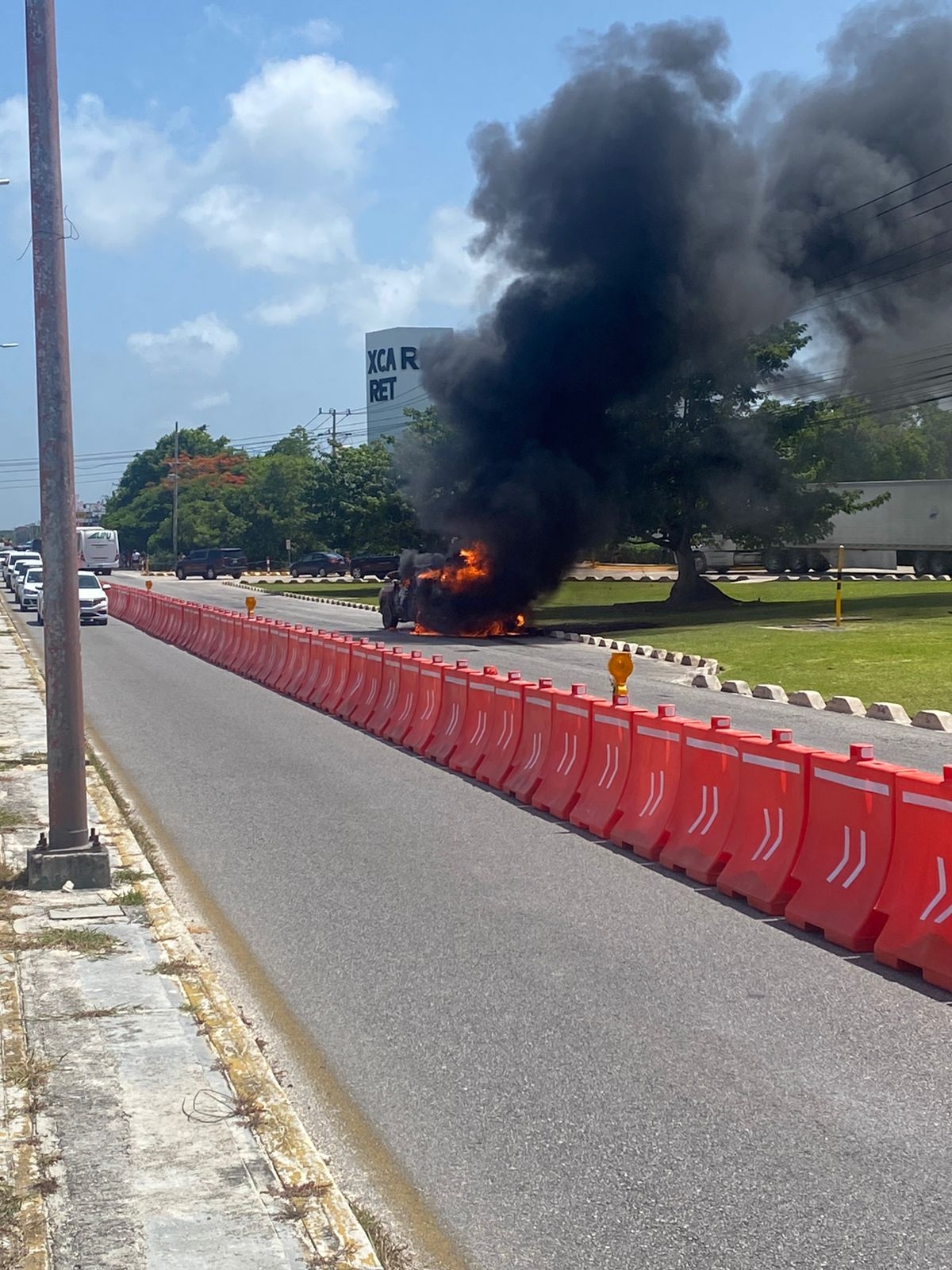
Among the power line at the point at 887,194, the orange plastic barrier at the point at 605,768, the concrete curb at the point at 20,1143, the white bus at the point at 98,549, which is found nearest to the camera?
the concrete curb at the point at 20,1143

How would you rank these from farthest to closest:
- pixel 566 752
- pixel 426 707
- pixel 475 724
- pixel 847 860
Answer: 1. pixel 426 707
2. pixel 475 724
3. pixel 566 752
4. pixel 847 860

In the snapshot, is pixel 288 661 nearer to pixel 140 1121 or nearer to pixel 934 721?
pixel 934 721

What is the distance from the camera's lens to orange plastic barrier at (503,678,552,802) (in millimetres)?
12219

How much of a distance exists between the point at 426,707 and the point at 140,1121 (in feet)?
34.9

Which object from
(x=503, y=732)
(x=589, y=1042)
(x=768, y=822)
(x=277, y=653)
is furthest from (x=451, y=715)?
(x=277, y=653)

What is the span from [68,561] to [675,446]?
1347 inches

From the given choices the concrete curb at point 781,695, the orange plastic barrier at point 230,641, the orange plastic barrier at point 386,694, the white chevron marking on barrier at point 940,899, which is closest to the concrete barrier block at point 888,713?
the concrete curb at point 781,695

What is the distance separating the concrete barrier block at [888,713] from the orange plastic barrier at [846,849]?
10197 millimetres

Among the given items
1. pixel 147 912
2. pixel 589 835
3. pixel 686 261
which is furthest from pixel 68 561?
pixel 686 261

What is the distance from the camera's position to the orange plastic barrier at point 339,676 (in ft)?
62.6

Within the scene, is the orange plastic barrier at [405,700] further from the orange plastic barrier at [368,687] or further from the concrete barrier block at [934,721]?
the concrete barrier block at [934,721]

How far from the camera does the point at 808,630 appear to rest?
32.7 meters

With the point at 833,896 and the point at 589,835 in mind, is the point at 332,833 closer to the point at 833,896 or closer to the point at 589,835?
the point at 589,835

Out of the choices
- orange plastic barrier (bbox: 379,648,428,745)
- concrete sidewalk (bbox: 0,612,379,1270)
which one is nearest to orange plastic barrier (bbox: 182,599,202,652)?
orange plastic barrier (bbox: 379,648,428,745)
